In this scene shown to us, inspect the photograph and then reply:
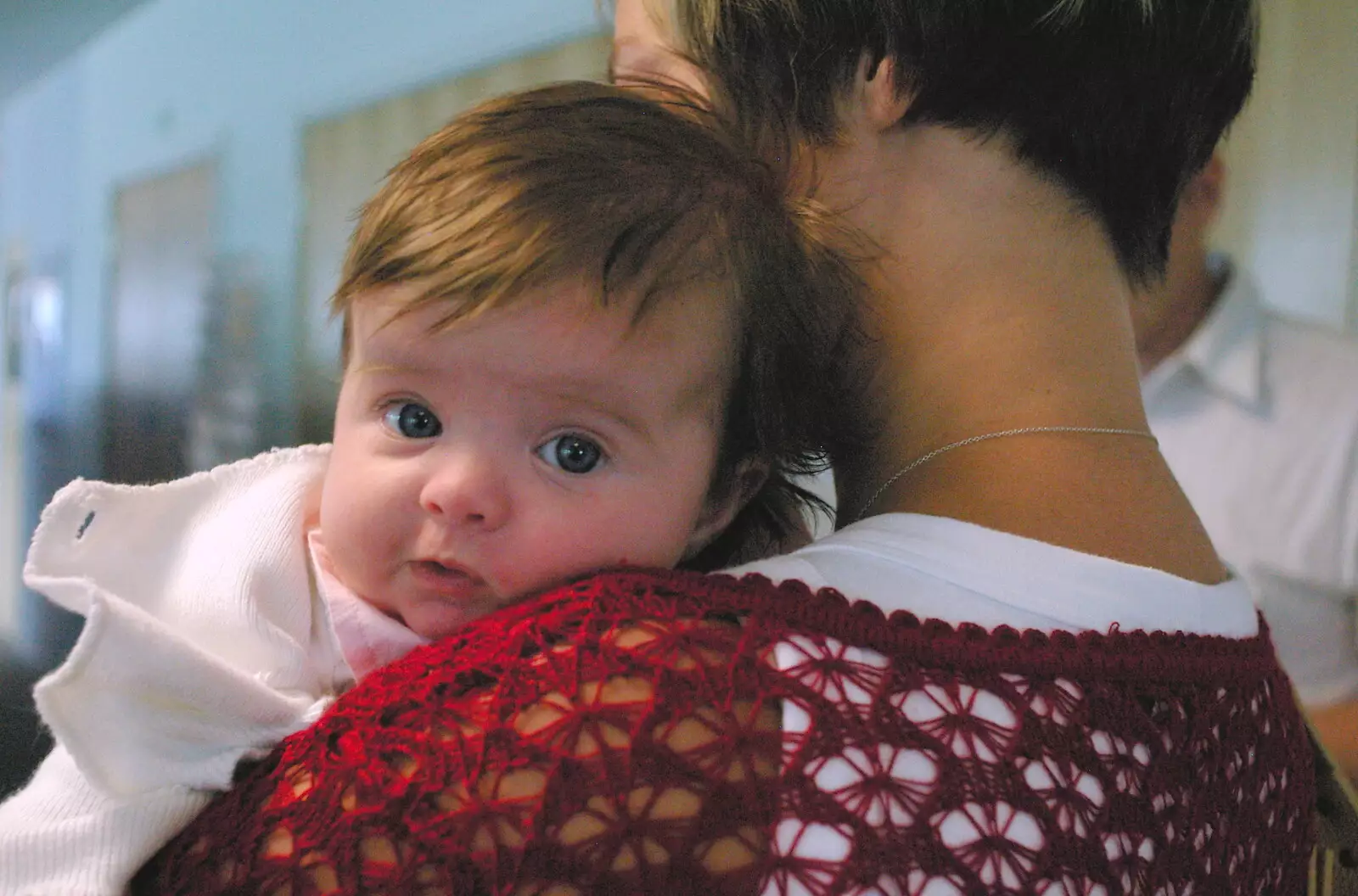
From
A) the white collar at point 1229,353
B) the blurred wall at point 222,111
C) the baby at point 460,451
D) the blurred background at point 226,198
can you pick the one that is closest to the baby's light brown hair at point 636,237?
the baby at point 460,451

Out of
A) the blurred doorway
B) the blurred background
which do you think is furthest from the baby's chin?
the blurred doorway

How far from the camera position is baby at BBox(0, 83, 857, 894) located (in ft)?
2.18

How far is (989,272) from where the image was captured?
819mm

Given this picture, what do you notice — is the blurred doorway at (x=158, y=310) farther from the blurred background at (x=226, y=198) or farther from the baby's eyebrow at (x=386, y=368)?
the baby's eyebrow at (x=386, y=368)

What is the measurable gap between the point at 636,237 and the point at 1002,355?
271 mm

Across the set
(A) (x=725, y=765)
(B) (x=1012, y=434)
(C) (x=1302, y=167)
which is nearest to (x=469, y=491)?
(A) (x=725, y=765)

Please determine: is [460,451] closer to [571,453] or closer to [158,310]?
[571,453]

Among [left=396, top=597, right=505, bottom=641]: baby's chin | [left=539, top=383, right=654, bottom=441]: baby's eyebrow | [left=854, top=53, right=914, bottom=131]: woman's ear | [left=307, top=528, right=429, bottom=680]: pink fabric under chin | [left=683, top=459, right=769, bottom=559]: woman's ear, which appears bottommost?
[left=307, top=528, right=429, bottom=680]: pink fabric under chin

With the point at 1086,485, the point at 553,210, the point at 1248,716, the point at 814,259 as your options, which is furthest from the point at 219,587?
the point at 1248,716

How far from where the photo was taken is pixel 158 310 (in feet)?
8.71

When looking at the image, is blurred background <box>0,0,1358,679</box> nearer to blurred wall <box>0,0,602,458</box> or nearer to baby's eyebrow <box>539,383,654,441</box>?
blurred wall <box>0,0,602,458</box>

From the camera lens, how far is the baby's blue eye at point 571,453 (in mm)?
765

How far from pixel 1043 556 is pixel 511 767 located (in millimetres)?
332

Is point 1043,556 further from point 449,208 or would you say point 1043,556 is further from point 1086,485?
point 449,208
